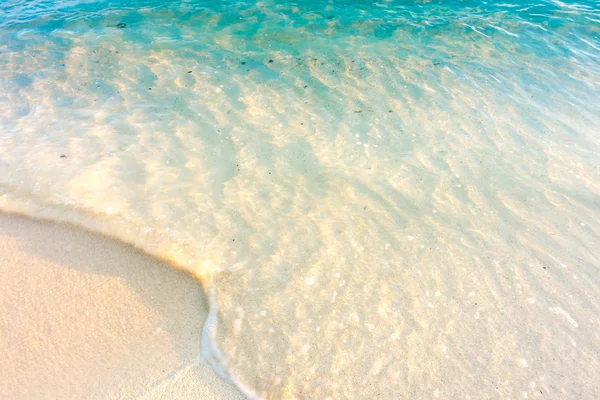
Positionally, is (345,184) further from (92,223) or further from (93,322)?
(93,322)

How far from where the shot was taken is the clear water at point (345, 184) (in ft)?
11.4

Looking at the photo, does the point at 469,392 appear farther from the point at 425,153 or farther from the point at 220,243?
the point at 425,153

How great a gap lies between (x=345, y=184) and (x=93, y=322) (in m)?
→ 3.05

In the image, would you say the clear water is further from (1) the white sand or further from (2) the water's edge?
(1) the white sand

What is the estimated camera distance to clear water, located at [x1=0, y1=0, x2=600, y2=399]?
11.4ft

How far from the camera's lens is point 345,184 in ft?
16.7

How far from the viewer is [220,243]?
4.34 meters

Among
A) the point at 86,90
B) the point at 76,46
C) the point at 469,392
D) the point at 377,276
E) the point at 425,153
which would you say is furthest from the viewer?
the point at 76,46

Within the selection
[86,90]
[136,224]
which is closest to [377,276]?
[136,224]

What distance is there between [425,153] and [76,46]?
729cm

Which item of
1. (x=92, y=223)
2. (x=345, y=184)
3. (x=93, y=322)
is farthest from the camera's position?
(x=345, y=184)

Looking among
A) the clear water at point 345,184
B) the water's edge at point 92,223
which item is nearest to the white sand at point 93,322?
the water's edge at point 92,223

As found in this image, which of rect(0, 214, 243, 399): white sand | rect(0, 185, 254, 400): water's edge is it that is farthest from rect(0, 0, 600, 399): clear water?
rect(0, 214, 243, 399): white sand

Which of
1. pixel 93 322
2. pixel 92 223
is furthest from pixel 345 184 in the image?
pixel 93 322
